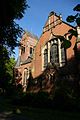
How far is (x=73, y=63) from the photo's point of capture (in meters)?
28.5

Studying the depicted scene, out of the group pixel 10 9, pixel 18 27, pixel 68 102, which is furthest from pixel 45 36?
pixel 10 9

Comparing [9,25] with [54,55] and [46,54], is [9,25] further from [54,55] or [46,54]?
[46,54]

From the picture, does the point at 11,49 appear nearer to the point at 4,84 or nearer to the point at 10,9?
the point at 10,9

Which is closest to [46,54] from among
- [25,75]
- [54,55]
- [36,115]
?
[54,55]

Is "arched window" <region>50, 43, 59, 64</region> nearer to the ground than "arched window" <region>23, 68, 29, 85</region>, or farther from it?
farther from it

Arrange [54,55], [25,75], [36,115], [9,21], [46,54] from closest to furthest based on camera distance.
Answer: [36,115]
[9,21]
[54,55]
[46,54]
[25,75]

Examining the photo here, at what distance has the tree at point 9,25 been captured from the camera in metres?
16.0

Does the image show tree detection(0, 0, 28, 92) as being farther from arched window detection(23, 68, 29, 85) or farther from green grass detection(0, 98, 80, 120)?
arched window detection(23, 68, 29, 85)

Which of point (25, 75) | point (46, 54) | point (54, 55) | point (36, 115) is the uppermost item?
point (46, 54)

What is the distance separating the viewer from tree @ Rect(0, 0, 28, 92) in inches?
628

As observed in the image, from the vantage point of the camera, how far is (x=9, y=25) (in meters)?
18.4

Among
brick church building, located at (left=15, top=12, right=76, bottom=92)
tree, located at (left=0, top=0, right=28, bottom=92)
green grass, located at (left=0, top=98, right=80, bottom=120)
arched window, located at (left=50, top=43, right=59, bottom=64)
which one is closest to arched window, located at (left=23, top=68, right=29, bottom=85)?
brick church building, located at (left=15, top=12, right=76, bottom=92)

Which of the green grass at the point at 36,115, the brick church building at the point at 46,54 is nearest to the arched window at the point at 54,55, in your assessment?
the brick church building at the point at 46,54

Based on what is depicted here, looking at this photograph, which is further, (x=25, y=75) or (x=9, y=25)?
(x=25, y=75)
